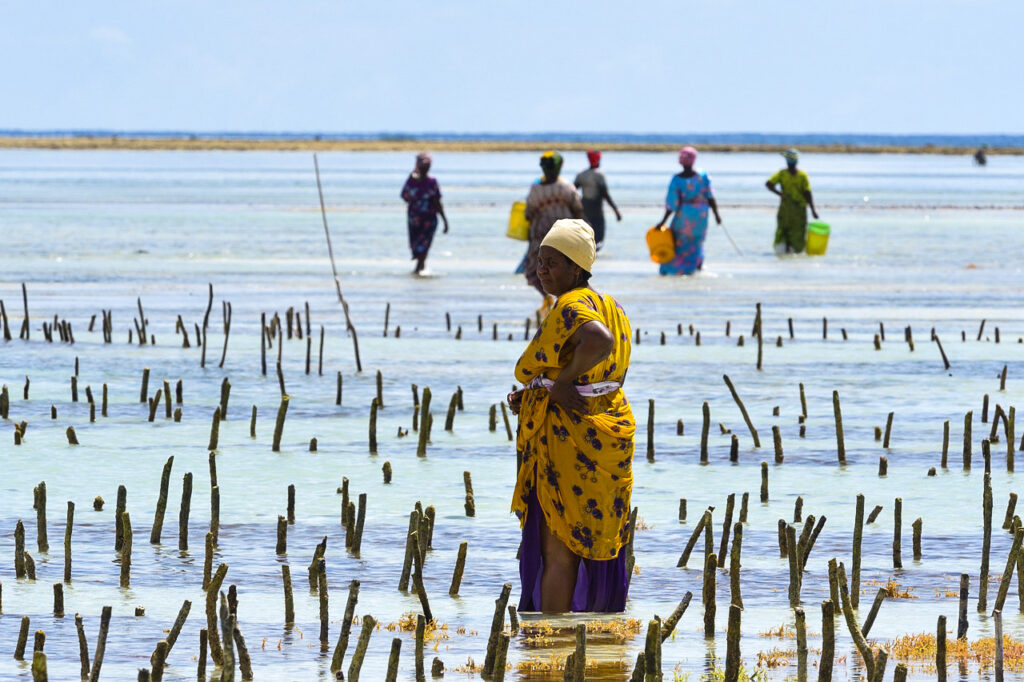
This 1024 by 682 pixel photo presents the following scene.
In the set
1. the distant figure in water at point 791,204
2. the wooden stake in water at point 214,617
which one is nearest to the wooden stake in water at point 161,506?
the wooden stake in water at point 214,617

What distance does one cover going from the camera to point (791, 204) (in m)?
25.8

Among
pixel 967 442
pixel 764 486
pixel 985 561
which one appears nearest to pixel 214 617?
pixel 985 561

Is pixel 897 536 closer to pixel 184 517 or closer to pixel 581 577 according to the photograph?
pixel 581 577

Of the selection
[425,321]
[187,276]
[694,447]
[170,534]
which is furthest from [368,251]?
[170,534]

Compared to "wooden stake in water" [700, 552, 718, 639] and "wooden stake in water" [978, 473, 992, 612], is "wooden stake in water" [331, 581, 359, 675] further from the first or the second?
"wooden stake in water" [978, 473, 992, 612]

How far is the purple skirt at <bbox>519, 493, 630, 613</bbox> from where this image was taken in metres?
5.99

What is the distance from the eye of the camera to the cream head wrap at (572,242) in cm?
588

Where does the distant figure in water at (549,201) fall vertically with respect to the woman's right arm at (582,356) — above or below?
above

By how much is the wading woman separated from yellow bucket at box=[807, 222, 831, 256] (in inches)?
833

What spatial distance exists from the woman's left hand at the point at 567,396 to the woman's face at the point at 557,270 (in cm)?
35

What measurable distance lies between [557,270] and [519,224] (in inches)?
470

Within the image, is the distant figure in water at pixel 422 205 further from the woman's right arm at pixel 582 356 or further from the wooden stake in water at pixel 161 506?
the woman's right arm at pixel 582 356

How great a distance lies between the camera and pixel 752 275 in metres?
23.5

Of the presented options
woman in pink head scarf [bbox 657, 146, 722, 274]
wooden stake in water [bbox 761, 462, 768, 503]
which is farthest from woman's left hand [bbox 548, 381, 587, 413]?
woman in pink head scarf [bbox 657, 146, 722, 274]
